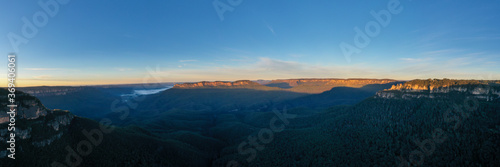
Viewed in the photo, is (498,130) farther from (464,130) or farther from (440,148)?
(440,148)

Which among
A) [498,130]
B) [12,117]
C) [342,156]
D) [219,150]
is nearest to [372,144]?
[342,156]

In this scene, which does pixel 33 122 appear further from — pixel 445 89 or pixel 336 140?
pixel 445 89

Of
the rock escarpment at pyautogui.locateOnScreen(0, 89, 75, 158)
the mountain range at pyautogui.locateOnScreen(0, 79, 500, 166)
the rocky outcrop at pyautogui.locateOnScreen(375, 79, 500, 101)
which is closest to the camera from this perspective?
the rock escarpment at pyautogui.locateOnScreen(0, 89, 75, 158)

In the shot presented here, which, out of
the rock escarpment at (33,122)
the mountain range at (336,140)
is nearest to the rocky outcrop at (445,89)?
the mountain range at (336,140)

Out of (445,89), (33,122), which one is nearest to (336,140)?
(445,89)

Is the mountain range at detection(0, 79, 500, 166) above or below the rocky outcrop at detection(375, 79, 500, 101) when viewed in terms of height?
below

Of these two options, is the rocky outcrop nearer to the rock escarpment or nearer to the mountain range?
the mountain range

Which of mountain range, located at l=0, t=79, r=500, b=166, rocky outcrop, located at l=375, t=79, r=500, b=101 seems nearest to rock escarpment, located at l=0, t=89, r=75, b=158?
mountain range, located at l=0, t=79, r=500, b=166

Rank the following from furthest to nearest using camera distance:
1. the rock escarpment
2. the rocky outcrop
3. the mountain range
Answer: the rocky outcrop
the mountain range
the rock escarpment

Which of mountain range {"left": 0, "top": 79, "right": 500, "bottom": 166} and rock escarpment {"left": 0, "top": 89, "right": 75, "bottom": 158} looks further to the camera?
mountain range {"left": 0, "top": 79, "right": 500, "bottom": 166}

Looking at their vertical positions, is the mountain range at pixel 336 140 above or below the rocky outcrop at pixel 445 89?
below

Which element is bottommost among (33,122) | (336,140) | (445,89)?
(336,140)

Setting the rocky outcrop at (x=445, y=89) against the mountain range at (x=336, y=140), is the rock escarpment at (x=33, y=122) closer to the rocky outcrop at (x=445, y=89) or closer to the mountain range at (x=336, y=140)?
the mountain range at (x=336, y=140)
